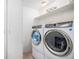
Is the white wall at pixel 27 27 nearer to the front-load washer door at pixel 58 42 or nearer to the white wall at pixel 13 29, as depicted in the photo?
the front-load washer door at pixel 58 42

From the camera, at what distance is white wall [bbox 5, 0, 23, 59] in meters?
1.00

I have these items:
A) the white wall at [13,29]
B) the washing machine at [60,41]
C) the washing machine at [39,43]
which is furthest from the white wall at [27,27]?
the white wall at [13,29]

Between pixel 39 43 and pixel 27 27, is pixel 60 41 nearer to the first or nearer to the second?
pixel 39 43

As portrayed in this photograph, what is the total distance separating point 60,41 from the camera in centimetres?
124

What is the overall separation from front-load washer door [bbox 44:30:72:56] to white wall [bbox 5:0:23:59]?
0.60 m

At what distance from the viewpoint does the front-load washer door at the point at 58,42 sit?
1085 millimetres

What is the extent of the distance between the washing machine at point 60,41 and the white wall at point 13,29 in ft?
1.98

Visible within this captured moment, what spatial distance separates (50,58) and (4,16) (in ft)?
3.56

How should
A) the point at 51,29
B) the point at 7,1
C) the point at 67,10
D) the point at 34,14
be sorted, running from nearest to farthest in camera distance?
the point at 7,1 < the point at 51,29 < the point at 67,10 < the point at 34,14

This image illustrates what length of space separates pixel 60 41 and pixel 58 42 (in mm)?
58

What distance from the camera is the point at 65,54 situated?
111 centimetres

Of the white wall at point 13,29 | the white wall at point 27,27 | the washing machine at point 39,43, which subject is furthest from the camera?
the white wall at point 27,27
